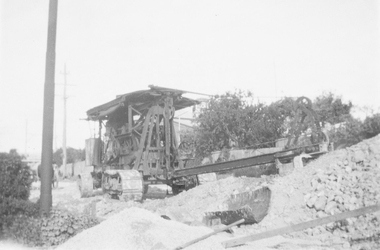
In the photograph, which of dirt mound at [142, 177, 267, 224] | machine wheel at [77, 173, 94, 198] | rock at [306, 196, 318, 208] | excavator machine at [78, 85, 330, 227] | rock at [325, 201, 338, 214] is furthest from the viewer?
machine wheel at [77, 173, 94, 198]

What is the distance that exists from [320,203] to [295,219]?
2.10 feet

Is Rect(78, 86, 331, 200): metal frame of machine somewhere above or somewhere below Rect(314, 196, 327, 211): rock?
above

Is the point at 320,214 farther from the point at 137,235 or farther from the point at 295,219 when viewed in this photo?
the point at 137,235

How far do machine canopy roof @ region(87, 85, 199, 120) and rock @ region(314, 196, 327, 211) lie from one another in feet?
23.6

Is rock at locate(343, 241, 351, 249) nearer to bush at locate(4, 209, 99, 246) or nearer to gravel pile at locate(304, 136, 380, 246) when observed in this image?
gravel pile at locate(304, 136, 380, 246)

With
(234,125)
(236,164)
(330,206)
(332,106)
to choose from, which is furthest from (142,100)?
(332,106)

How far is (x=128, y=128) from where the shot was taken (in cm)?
1451

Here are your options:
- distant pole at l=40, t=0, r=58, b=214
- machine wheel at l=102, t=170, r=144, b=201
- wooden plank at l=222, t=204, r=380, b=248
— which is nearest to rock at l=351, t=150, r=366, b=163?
wooden plank at l=222, t=204, r=380, b=248

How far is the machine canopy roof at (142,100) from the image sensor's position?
44.7ft

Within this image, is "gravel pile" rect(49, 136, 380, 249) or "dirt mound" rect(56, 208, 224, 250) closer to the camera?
"dirt mound" rect(56, 208, 224, 250)

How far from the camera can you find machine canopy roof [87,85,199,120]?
1361 cm

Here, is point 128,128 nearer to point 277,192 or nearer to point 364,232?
point 277,192

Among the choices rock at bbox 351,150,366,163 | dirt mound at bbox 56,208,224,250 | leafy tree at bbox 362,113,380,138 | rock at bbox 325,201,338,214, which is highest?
leafy tree at bbox 362,113,380,138

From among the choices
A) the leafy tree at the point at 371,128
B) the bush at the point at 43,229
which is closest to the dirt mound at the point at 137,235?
the bush at the point at 43,229
